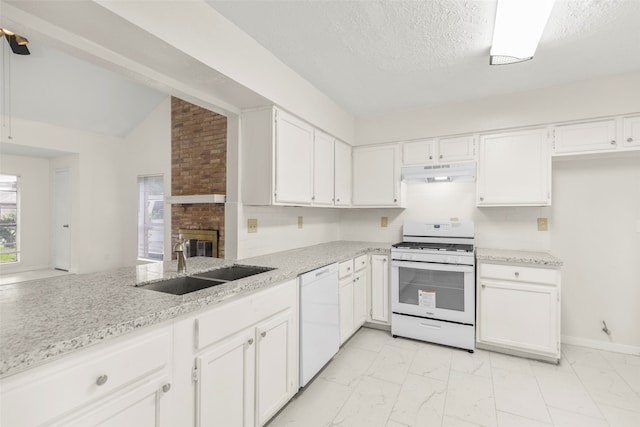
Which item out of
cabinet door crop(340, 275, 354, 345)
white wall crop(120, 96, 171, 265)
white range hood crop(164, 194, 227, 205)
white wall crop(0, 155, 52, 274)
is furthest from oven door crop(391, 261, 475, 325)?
white wall crop(0, 155, 52, 274)

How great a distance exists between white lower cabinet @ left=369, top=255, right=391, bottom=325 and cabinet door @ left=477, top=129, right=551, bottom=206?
123cm

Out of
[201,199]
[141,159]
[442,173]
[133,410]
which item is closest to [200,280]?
[133,410]

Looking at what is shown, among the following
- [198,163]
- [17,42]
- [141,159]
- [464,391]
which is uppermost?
[17,42]

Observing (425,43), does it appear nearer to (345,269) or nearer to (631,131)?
(345,269)

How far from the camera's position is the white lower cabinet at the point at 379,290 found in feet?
11.1

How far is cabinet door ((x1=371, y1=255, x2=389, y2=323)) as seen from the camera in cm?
339

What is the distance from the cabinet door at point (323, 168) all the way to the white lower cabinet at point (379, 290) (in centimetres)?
86

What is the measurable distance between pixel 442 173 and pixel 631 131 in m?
1.61

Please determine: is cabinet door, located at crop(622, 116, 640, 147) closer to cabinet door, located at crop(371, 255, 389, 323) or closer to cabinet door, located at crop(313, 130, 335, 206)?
cabinet door, located at crop(371, 255, 389, 323)

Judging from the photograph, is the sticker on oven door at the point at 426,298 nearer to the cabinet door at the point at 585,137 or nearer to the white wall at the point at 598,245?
the white wall at the point at 598,245

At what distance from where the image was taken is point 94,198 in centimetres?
553

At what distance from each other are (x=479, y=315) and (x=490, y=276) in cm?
40

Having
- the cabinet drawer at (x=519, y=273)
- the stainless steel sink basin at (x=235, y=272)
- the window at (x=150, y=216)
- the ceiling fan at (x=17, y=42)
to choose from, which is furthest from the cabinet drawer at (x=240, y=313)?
the window at (x=150, y=216)

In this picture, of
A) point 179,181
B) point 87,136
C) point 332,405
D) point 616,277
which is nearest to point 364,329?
point 332,405
